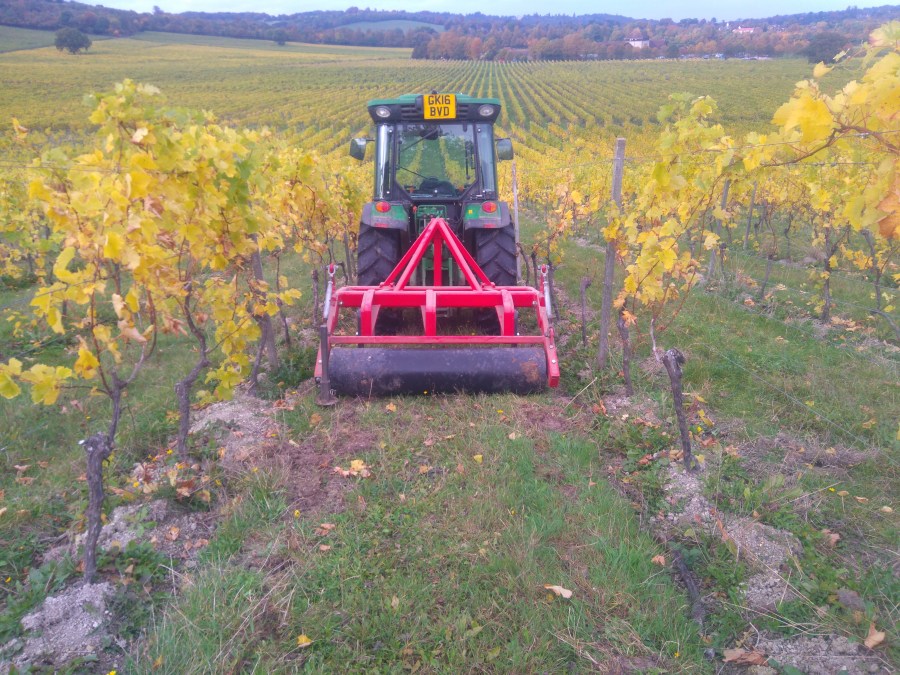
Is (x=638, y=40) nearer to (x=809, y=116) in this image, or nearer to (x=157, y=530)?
(x=809, y=116)

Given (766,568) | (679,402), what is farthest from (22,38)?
(766,568)

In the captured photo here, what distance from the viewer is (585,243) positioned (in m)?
11.2

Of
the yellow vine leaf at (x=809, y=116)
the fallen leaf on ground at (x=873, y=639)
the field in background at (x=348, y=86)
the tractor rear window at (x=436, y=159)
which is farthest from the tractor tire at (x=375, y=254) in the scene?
the field in background at (x=348, y=86)

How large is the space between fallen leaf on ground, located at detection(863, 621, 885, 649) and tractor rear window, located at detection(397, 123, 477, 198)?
458 cm

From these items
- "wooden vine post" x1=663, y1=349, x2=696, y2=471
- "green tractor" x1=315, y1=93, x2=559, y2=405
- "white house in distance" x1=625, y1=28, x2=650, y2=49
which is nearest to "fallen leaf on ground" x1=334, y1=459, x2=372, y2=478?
"green tractor" x1=315, y1=93, x2=559, y2=405

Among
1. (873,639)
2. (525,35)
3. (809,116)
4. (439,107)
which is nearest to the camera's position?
(809,116)

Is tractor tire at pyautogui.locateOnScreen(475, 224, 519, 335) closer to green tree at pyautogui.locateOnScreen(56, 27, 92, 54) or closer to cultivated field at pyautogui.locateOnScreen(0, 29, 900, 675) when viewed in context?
cultivated field at pyautogui.locateOnScreen(0, 29, 900, 675)

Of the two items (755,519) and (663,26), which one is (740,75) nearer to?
(755,519)

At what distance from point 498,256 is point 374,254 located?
1.19 meters

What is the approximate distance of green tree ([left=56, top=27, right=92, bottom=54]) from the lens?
6031 cm

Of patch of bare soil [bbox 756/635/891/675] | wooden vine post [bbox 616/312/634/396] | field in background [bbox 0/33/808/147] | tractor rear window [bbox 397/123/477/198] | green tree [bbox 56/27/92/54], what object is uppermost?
green tree [bbox 56/27/92/54]

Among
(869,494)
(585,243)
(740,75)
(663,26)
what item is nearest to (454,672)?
(869,494)

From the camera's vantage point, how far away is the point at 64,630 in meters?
2.13

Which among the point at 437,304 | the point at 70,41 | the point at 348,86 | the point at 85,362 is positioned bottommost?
the point at 437,304
